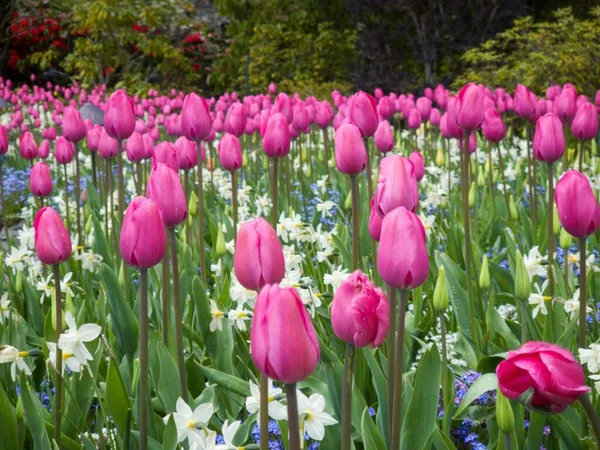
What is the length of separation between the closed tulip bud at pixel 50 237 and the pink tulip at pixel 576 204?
1.10 meters

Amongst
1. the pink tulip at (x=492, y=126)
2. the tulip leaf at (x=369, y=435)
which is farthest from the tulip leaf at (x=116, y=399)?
the pink tulip at (x=492, y=126)

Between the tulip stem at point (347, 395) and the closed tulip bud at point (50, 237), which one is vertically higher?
the closed tulip bud at point (50, 237)

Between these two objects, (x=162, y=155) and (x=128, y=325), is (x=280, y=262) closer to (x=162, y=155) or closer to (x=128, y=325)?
(x=128, y=325)

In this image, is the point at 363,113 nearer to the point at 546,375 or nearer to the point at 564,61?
the point at 546,375

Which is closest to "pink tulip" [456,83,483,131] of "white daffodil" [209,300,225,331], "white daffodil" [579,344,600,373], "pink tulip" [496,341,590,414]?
"white daffodil" [579,344,600,373]

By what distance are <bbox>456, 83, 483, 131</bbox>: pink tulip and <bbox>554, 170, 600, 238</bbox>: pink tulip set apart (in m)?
0.75

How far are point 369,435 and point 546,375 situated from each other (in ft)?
1.72

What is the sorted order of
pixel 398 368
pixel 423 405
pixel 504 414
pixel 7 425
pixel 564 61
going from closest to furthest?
pixel 398 368, pixel 504 414, pixel 423 405, pixel 7 425, pixel 564 61

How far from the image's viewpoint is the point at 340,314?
112 cm

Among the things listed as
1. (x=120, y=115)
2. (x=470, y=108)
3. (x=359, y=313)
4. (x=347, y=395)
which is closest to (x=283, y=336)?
(x=359, y=313)

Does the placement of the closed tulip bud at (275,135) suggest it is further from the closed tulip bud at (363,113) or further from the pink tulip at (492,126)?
the pink tulip at (492,126)

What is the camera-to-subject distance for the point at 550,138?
2.32 m

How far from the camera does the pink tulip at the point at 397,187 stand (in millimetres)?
1417

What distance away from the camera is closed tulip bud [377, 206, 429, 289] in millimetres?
1140
